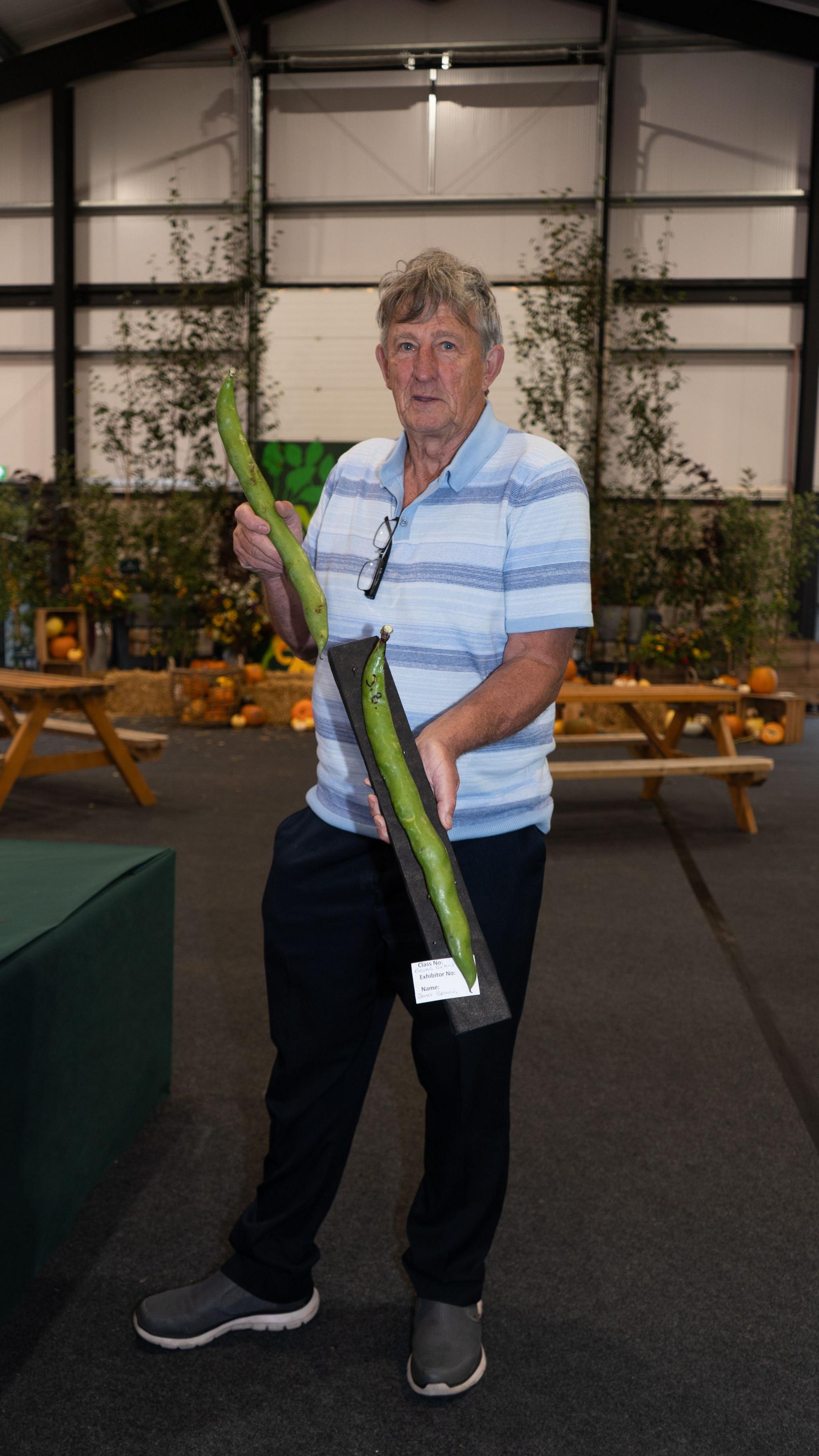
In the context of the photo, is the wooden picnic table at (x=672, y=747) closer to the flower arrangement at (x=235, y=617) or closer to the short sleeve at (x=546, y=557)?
the short sleeve at (x=546, y=557)

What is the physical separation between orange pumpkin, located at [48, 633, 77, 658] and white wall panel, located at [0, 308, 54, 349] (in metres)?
3.52

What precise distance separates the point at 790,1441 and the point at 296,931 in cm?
87

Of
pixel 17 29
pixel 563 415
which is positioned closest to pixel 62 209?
pixel 17 29

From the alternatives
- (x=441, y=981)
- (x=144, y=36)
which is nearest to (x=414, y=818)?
(x=441, y=981)

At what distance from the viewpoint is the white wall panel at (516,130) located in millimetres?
9898

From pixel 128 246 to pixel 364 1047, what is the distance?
10.4 metres

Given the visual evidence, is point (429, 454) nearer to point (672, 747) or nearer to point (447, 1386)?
point (447, 1386)

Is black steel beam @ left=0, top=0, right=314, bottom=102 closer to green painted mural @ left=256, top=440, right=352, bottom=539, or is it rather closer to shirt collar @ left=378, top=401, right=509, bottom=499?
green painted mural @ left=256, top=440, right=352, bottom=539

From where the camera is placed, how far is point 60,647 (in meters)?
8.52

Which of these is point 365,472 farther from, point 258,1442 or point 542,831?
point 258,1442

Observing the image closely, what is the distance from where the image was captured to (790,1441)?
138 cm

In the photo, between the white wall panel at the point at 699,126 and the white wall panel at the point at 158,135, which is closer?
the white wall panel at the point at 699,126

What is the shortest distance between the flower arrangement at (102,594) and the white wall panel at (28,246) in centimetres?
359

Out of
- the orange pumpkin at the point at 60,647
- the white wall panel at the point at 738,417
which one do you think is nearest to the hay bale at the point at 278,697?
the orange pumpkin at the point at 60,647
